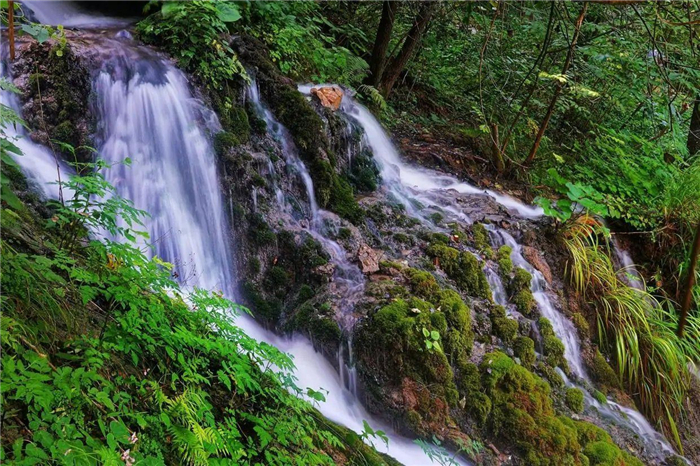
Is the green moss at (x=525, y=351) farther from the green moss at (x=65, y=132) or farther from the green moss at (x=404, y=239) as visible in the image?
the green moss at (x=65, y=132)

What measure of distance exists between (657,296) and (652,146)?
225 centimetres

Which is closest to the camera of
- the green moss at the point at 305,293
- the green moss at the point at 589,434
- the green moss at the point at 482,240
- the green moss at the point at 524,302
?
the green moss at the point at 589,434

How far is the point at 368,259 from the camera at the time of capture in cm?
418

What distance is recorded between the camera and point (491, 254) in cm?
476

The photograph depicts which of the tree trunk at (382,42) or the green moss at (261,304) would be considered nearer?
the green moss at (261,304)

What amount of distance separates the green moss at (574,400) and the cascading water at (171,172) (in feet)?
5.48

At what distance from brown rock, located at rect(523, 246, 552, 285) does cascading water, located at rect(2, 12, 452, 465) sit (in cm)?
214

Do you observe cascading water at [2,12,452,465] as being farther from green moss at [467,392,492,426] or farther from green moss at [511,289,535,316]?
green moss at [511,289,535,316]

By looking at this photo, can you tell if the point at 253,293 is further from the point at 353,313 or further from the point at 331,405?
the point at 331,405

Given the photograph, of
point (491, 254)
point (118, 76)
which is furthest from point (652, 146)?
point (118, 76)

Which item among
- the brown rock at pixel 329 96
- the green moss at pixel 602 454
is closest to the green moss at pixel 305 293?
the brown rock at pixel 329 96

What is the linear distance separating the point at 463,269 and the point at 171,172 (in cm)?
274

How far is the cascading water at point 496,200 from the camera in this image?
173 inches

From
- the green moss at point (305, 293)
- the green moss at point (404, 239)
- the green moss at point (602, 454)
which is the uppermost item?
the green moss at point (404, 239)
